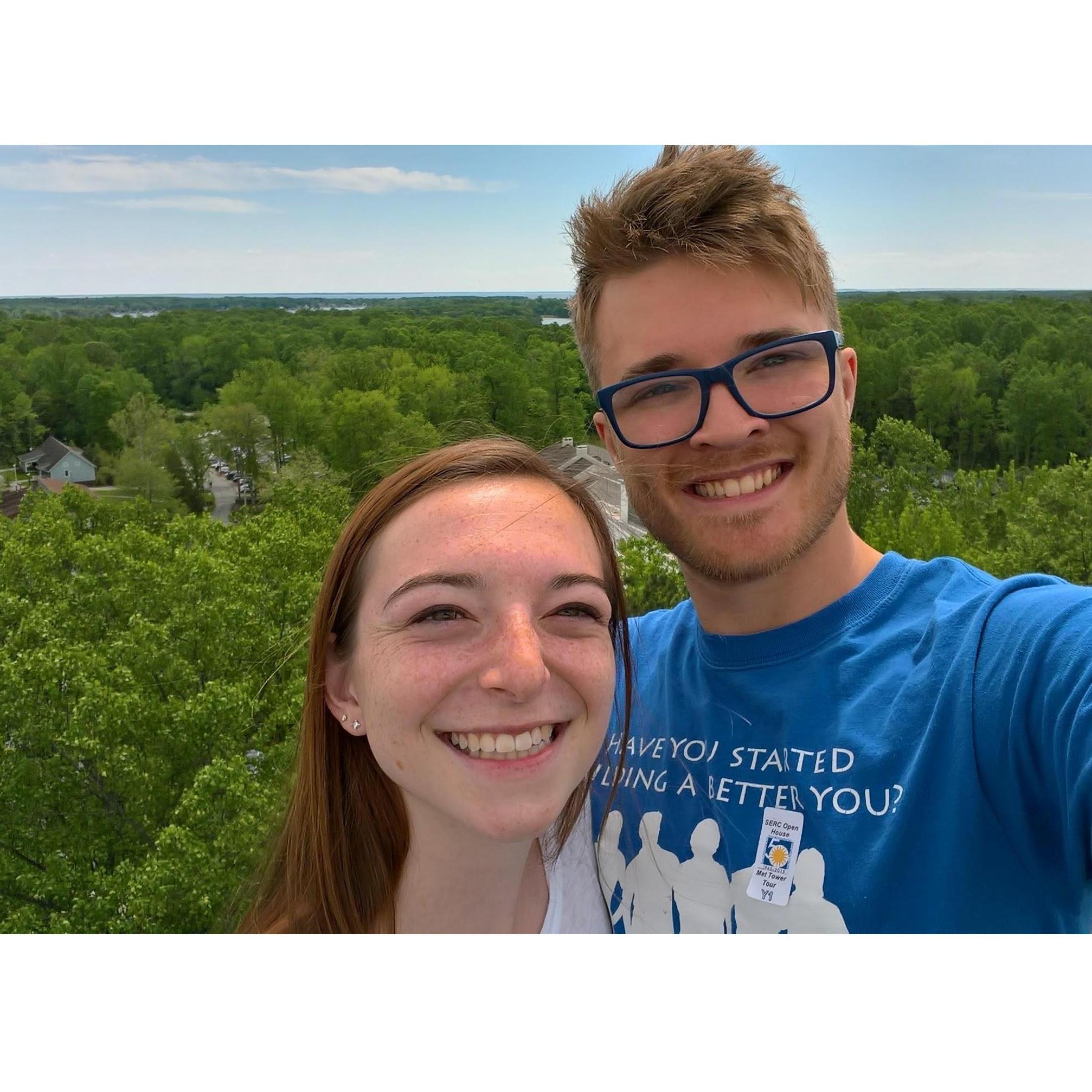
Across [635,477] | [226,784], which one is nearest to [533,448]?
[635,477]

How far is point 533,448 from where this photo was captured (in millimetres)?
2033

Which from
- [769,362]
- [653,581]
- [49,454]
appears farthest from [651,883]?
[49,454]

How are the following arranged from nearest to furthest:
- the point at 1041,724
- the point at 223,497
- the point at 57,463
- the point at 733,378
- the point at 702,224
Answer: the point at 1041,724 < the point at 733,378 < the point at 702,224 < the point at 57,463 < the point at 223,497

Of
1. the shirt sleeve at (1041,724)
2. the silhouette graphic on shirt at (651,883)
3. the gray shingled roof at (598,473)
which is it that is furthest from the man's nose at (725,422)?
the silhouette graphic on shirt at (651,883)

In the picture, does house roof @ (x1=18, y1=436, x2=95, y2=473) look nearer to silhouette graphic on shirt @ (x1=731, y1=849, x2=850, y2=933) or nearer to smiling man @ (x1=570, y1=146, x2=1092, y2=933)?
smiling man @ (x1=570, y1=146, x2=1092, y2=933)

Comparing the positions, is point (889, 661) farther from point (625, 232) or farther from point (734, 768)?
point (625, 232)

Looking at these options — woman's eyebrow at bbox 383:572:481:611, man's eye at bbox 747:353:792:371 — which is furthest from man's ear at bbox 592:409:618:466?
woman's eyebrow at bbox 383:572:481:611

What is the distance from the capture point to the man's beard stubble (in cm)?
199

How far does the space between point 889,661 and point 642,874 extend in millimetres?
715

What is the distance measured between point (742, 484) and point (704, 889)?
34.3 inches

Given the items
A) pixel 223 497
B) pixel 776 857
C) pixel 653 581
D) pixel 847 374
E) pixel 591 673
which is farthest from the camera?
pixel 223 497

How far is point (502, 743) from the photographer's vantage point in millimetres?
1646

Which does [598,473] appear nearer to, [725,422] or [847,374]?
[725,422]

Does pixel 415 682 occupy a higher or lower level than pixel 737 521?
lower
